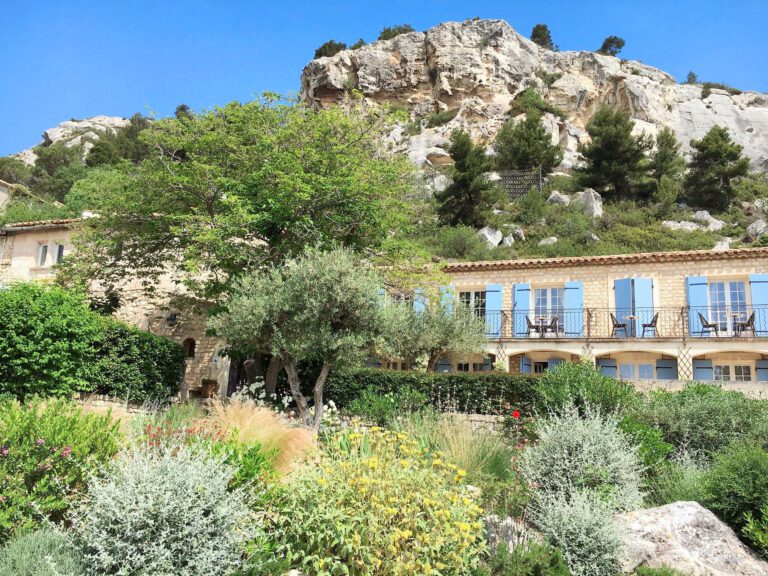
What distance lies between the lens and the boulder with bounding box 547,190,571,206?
113ft

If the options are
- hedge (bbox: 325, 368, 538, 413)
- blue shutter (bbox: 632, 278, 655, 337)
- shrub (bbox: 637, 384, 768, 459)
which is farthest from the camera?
blue shutter (bbox: 632, 278, 655, 337)

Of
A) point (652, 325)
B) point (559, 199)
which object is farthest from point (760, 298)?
point (559, 199)

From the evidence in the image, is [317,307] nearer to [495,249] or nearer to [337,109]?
[337,109]

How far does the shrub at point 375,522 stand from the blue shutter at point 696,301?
1464 cm

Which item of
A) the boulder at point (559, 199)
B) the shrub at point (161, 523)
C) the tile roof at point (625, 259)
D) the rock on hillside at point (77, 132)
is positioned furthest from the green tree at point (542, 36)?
the shrub at point (161, 523)

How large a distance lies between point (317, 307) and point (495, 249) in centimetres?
2028

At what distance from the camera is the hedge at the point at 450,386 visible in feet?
37.0

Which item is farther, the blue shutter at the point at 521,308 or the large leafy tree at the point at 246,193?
the blue shutter at the point at 521,308

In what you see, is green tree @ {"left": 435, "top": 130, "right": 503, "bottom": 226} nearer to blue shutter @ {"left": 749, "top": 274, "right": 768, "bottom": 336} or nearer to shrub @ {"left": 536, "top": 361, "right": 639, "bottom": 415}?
blue shutter @ {"left": 749, "top": 274, "right": 768, "bottom": 336}

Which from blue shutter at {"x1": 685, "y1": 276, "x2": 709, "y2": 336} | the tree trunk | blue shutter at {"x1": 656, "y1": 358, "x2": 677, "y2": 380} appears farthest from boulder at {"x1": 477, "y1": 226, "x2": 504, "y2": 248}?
the tree trunk

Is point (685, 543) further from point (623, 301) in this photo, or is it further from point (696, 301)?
point (696, 301)

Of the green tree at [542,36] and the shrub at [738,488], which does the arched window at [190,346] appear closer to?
the shrub at [738,488]

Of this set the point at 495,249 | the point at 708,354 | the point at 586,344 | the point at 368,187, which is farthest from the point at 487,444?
the point at 495,249

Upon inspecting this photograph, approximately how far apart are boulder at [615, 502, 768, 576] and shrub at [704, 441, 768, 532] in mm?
248
